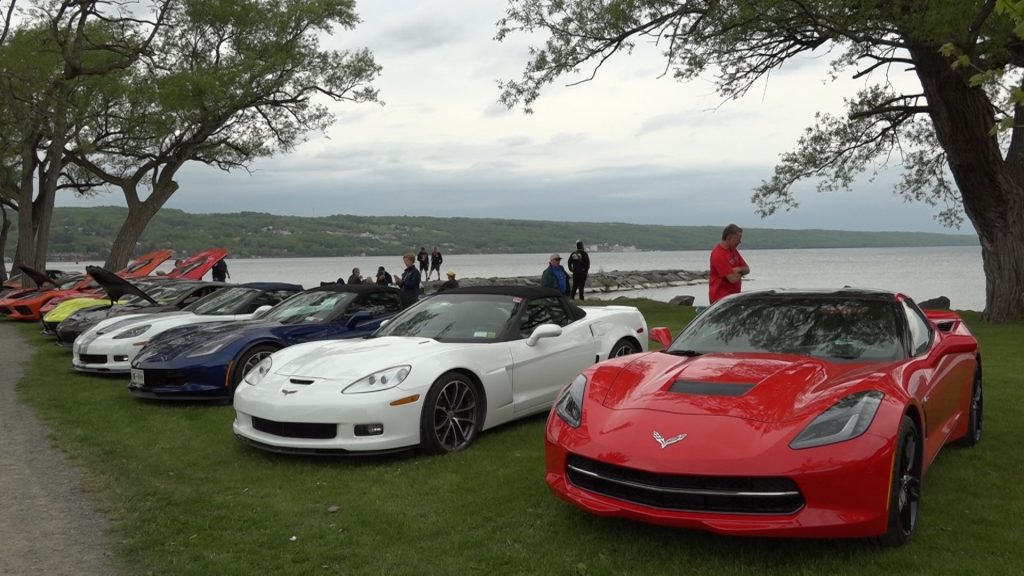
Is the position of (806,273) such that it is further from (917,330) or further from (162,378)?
(917,330)

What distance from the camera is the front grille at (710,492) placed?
3.68 metres

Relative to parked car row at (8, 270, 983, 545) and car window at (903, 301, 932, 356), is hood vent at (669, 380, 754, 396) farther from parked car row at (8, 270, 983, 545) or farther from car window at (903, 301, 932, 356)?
car window at (903, 301, 932, 356)

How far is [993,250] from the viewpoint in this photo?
17.7m

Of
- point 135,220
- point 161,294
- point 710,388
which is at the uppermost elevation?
point 135,220

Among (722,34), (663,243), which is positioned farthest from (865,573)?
(663,243)

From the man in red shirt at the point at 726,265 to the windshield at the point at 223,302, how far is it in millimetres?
6693

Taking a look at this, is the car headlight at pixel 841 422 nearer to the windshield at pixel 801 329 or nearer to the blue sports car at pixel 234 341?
the windshield at pixel 801 329

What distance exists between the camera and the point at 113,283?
43.0ft

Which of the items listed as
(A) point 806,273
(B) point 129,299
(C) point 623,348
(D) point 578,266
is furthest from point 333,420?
(A) point 806,273

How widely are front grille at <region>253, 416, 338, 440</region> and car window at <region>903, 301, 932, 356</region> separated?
4.01 meters

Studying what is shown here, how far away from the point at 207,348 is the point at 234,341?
0.29 metres

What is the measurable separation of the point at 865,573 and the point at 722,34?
1279 centimetres

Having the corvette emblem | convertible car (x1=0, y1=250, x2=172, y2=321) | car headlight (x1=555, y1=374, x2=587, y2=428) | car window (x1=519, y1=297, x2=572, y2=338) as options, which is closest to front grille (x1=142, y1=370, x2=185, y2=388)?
car window (x1=519, y1=297, x2=572, y2=338)

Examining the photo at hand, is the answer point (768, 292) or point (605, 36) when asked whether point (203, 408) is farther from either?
point (605, 36)
